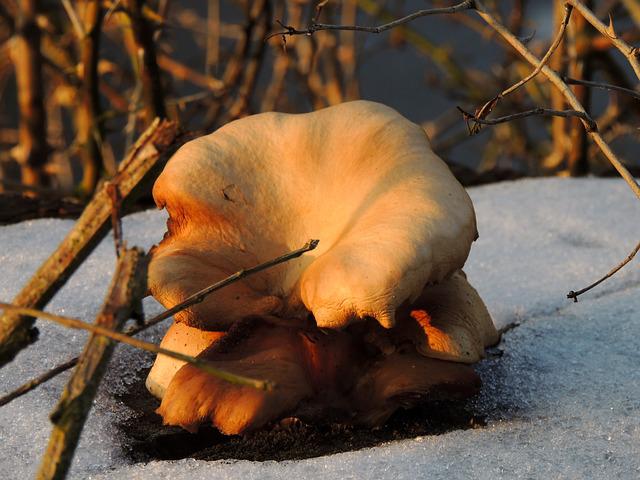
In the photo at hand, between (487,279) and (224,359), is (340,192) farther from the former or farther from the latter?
(487,279)

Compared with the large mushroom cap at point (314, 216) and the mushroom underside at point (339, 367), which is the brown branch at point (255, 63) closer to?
the large mushroom cap at point (314, 216)

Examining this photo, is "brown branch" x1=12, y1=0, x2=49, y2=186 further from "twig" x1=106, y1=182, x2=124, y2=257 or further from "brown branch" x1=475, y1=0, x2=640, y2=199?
"twig" x1=106, y1=182, x2=124, y2=257

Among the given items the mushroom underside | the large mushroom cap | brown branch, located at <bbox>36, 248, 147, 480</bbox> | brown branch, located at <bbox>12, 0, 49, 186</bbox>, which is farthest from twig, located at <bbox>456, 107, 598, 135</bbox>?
brown branch, located at <bbox>12, 0, 49, 186</bbox>

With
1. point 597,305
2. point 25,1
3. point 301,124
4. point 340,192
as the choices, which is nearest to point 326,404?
point 340,192

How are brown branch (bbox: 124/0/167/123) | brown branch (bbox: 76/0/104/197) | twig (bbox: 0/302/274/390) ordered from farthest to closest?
brown branch (bbox: 76/0/104/197) < brown branch (bbox: 124/0/167/123) < twig (bbox: 0/302/274/390)

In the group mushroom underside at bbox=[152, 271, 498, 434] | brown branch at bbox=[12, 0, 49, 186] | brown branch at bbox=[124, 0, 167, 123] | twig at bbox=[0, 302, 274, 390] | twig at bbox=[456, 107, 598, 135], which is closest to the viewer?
twig at bbox=[0, 302, 274, 390]

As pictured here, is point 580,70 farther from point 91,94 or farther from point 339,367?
point 339,367

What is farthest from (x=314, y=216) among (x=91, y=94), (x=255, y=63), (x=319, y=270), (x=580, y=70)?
(x=255, y=63)
